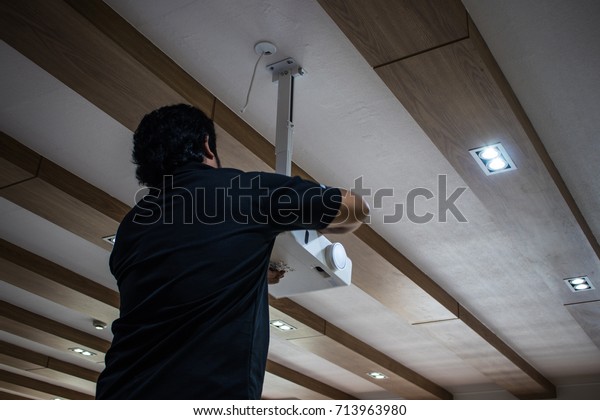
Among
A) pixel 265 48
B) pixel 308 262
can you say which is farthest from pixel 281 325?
pixel 308 262

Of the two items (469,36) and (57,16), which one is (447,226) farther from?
(57,16)

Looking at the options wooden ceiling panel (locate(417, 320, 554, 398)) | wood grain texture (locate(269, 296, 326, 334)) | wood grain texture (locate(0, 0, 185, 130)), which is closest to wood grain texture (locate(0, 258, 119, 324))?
wood grain texture (locate(269, 296, 326, 334))

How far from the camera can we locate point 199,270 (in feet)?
3.47

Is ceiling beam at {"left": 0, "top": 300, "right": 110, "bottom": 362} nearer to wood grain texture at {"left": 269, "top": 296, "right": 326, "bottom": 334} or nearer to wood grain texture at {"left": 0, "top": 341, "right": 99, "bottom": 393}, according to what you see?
wood grain texture at {"left": 0, "top": 341, "right": 99, "bottom": 393}

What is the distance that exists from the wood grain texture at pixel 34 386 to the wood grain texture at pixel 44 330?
174 centimetres

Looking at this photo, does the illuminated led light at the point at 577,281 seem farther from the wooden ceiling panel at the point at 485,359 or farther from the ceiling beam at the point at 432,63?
the ceiling beam at the point at 432,63

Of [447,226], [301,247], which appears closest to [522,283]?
[447,226]

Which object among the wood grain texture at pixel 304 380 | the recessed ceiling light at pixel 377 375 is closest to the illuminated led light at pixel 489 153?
the recessed ceiling light at pixel 377 375

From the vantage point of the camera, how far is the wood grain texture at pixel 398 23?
1.94 m

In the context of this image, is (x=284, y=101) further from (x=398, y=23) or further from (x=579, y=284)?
(x=579, y=284)

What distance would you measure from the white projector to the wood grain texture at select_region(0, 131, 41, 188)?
152cm

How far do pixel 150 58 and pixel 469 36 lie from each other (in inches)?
44.6

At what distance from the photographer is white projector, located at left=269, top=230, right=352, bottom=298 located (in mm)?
1797

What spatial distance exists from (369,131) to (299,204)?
1706 mm
